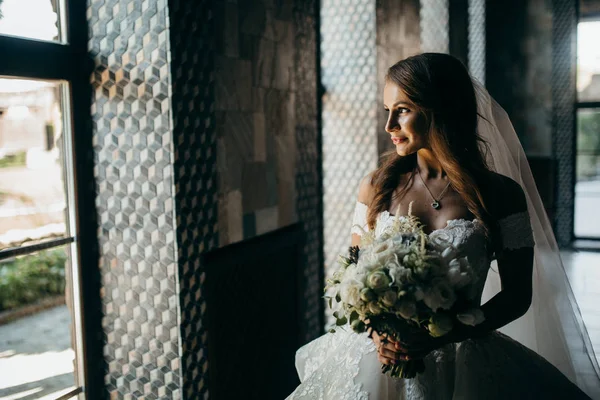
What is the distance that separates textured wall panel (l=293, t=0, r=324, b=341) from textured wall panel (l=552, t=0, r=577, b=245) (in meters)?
7.40

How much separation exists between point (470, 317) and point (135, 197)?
126cm

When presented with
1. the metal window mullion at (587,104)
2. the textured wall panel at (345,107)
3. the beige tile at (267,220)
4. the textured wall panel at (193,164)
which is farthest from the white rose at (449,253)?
the metal window mullion at (587,104)

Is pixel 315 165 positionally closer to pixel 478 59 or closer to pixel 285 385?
pixel 285 385

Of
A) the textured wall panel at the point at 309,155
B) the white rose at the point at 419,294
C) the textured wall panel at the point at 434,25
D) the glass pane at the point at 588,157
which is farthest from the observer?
the glass pane at the point at 588,157

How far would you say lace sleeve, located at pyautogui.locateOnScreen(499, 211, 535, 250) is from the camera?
204 centimetres

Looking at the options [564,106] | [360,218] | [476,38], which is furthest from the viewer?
[564,106]

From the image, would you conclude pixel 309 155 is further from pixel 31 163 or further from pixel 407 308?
pixel 407 308

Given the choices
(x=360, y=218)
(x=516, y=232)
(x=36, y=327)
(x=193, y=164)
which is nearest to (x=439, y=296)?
(x=516, y=232)

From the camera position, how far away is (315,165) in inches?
143

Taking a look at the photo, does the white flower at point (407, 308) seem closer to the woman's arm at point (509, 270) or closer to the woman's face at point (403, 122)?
the woman's arm at point (509, 270)

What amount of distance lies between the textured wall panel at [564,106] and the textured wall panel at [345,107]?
20.6ft

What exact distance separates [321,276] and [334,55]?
1.81m

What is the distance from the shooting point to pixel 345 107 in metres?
4.82

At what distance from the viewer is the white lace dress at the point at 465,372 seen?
191 cm
